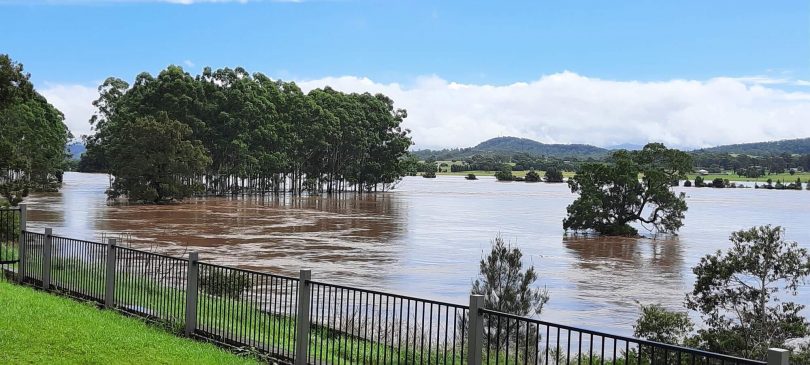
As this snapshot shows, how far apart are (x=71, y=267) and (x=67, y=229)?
26.9 metres

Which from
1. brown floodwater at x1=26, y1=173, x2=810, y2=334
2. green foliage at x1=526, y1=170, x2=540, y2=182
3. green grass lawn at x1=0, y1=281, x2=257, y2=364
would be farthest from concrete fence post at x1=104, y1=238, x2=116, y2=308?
green foliage at x1=526, y1=170, x2=540, y2=182

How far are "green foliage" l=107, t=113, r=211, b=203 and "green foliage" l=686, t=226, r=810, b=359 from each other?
5406cm

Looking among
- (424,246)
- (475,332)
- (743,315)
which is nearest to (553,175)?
(424,246)

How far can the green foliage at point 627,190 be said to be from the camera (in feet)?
159

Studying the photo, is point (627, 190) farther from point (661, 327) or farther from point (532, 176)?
point (532, 176)

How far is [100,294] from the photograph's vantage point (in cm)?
1267

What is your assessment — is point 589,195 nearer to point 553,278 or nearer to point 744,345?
point 553,278

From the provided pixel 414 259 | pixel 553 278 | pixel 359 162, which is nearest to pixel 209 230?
pixel 414 259

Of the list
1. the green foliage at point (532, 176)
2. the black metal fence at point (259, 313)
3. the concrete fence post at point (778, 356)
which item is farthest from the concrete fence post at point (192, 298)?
the green foliage at point (532, 176)

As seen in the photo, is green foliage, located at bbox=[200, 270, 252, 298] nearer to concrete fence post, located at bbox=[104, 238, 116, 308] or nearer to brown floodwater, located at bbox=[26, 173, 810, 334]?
concrete fence post, located at bbox=[104, 238, 116, 308]

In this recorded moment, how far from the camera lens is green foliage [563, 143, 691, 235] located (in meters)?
48.4

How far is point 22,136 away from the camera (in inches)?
2672

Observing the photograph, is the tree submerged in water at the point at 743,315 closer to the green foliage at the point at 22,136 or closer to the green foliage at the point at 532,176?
the green foliage at the point at 22,136

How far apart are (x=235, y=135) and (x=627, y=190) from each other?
4735cm
